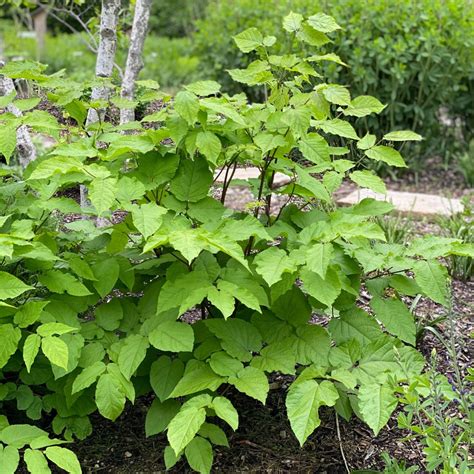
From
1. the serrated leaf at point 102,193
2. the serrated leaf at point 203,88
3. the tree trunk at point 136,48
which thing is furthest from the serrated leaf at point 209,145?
the tree trunk at point 136,48

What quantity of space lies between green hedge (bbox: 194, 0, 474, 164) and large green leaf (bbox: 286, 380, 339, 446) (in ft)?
15.0

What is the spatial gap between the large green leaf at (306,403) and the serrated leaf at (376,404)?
0.27 feet

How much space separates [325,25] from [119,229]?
95cm

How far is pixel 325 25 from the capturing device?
8.05 ft

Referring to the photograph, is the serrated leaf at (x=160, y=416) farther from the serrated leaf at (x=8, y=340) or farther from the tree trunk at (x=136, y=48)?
the tree trunk at (x=136, y=48)

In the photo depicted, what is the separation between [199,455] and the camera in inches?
92.0

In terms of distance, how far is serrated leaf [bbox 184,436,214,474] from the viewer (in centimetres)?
232

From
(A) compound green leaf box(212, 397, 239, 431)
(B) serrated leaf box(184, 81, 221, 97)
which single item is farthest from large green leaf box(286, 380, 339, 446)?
(B) serrated leaf box(184, 81, 221, 97)

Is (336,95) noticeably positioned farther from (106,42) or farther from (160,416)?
(106,42)

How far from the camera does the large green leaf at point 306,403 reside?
6.86ft

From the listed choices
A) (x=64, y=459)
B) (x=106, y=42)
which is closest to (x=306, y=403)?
(x=64, y=459)

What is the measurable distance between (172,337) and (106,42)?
178cm

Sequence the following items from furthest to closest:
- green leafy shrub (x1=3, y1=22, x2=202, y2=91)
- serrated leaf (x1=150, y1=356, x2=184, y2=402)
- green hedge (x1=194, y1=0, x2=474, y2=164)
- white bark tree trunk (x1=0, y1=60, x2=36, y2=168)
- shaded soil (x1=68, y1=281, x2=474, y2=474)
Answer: green leafy shrub (x1=3, y1=22, x2=202, y2=91), green hedge (x1=194, y1=0, x2=474, y2=164), white bark tree trunk (x1=0, y1=60, x2=36, y2=168), shaded soil (x1=68, y1=281, x2=474, y2=474), serrated leaf (x1=150, y1=356, x2=184, y2=402)

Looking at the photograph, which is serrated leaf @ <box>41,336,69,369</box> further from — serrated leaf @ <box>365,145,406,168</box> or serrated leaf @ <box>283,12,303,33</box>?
serrated leaf @ <box>283,12,303,33</box>
